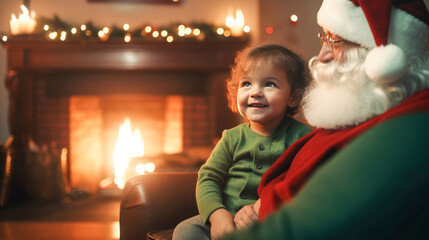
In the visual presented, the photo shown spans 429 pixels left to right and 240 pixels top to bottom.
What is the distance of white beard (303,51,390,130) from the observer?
2.50 feet

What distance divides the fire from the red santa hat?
3169mm

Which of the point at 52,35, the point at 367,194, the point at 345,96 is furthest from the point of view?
the point at 52,35

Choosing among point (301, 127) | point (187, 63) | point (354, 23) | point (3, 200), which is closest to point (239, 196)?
point (301, 127)

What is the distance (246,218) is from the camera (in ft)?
3.39

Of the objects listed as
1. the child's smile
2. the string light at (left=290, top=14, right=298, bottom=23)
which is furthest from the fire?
the child's smile

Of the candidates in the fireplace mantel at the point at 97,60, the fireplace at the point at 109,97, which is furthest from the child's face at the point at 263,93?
the fireplace mantel at the point at 97,60

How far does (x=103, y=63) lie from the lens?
11.6ft

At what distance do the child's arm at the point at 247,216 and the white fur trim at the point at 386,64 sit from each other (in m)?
0.45

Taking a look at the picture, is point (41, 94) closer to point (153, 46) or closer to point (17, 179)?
point (17, 179)

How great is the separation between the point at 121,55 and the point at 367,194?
3.21 meters

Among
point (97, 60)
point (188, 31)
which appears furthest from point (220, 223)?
point (97, 60)

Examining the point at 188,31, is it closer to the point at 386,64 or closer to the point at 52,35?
the point at 52,35

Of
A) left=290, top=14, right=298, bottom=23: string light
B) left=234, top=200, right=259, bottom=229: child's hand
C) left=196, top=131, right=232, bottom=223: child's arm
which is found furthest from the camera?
left=290, top=14, right=298, bottom=23: string light

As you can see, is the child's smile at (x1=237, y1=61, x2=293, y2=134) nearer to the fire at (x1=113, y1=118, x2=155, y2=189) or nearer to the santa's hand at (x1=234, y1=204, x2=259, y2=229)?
the santa's hand at (x1=234, y1=204, x2=259, y2=229)
